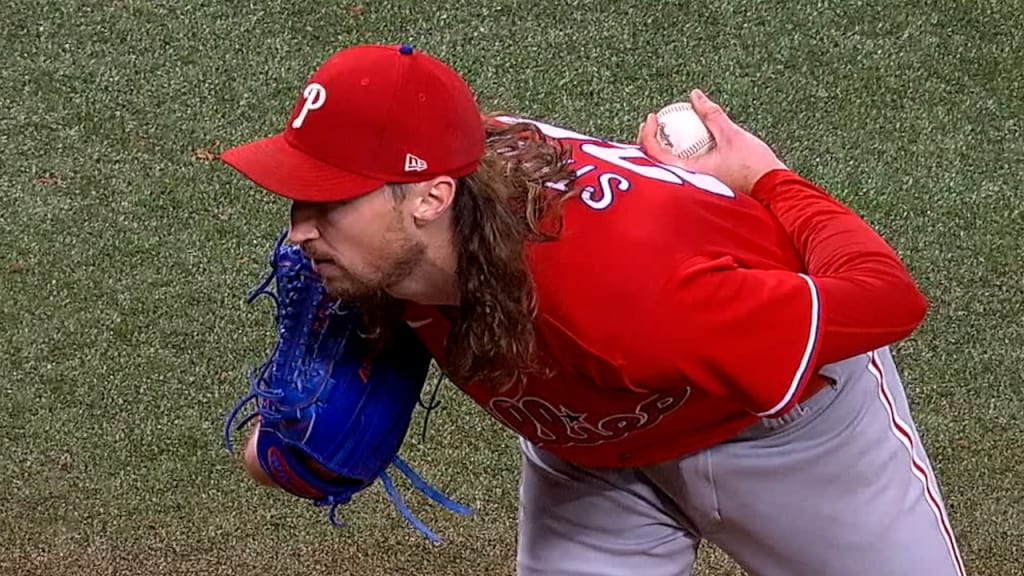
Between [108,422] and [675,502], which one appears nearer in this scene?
[675,502]

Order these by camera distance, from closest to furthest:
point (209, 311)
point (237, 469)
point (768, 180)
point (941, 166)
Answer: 1. point (768, 180)
2. point (237, 469)
3. point (209, 311)
4. point (941, 166)

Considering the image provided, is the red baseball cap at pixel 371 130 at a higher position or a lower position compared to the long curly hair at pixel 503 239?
higher

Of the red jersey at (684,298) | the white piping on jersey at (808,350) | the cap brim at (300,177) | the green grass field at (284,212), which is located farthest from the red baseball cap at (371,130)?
the green grass field at (284,212)

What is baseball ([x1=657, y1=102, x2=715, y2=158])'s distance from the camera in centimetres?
199

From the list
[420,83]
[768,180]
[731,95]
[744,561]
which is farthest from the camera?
[731,95]

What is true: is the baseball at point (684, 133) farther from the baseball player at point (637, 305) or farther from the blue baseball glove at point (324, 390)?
the blue baseball glove at point (324, 390)

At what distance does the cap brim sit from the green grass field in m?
1.41

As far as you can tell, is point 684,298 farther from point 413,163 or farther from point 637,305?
point 413,163

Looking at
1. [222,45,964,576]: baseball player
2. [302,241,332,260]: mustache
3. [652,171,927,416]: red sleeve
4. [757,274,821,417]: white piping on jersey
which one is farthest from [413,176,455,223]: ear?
[757,274,821,417]: white piping on jersey

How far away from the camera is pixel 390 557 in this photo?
2.84 meters

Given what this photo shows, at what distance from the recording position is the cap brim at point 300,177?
4.99 feet

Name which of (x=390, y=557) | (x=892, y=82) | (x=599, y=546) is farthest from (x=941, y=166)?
(x=599, y=546)

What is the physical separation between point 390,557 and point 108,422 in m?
0.72

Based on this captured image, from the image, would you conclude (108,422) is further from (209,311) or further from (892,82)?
(892,82)
